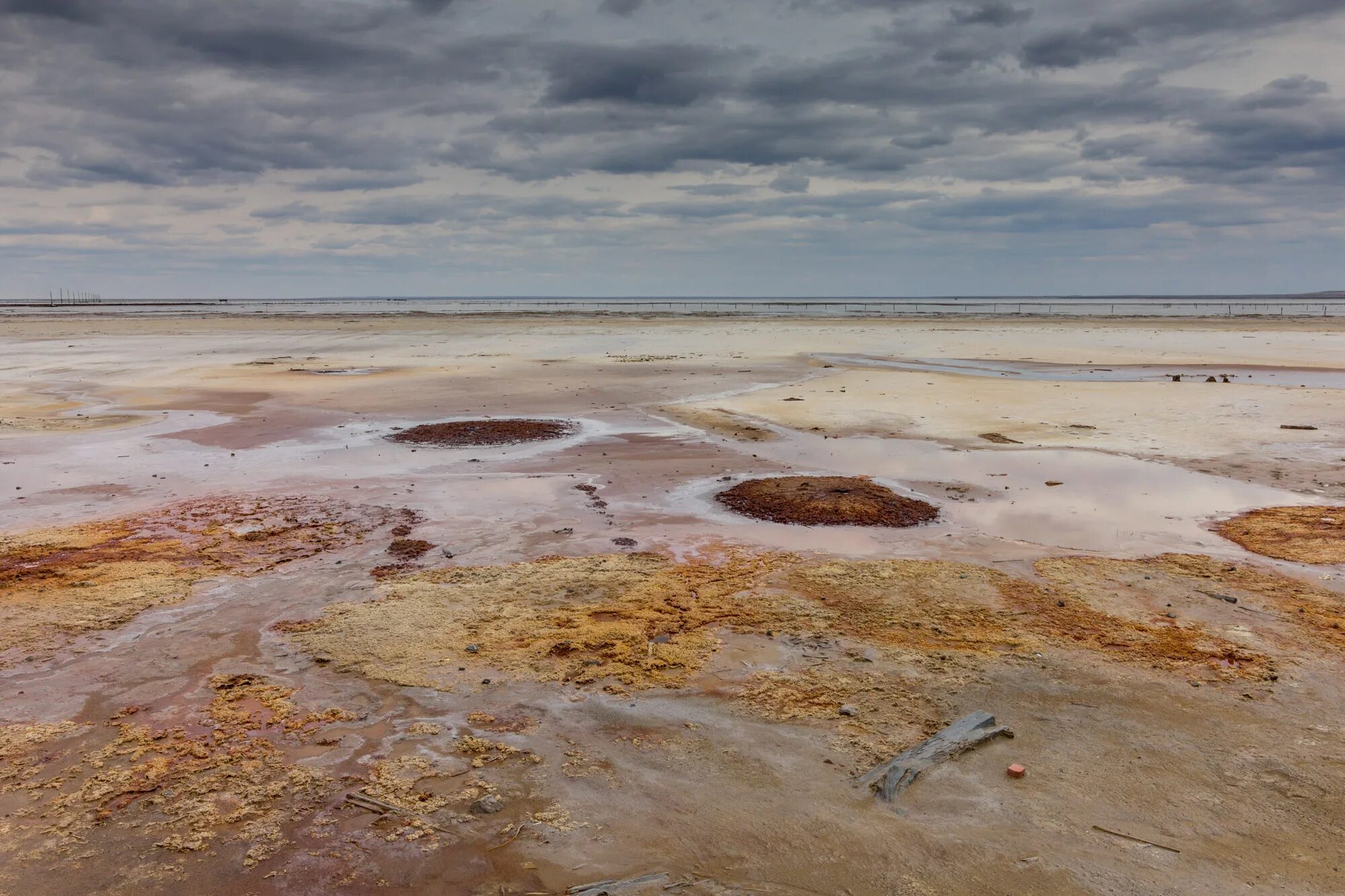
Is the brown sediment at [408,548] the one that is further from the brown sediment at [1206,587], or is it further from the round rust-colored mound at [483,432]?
the brown sediment at [1206,587]

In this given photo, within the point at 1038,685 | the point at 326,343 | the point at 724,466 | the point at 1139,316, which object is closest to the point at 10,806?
the point at 1038,685

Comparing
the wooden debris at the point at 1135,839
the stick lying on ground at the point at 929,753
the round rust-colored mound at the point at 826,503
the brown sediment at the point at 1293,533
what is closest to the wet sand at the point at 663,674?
the wooden debris at the point at 1135,839

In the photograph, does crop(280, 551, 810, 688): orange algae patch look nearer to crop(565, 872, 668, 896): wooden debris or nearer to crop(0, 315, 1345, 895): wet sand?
crop(0, 315, 1345, 895): wet sand

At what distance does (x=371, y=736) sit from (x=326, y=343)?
50.6 m

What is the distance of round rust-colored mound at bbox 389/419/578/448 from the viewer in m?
18.2

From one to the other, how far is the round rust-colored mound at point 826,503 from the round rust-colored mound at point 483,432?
6.60m

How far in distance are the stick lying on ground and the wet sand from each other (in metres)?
0.12

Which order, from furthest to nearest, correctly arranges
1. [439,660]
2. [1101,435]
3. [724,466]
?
[1101,435], [724,466], [439,660]

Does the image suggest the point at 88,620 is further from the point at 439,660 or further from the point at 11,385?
the point at 11,385

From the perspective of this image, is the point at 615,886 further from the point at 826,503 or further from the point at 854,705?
the point at 826,503

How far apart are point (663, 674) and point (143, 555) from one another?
7.25 metres

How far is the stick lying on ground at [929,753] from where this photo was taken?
549 centimetres

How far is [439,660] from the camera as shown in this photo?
7426 millimetres

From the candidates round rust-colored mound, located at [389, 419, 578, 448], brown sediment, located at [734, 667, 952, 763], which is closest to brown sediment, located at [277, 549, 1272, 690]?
brown sediment, located at [734, 667, 952, 763]
